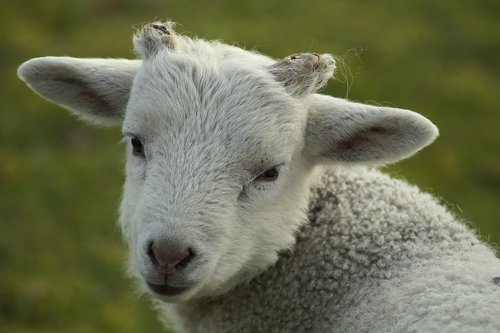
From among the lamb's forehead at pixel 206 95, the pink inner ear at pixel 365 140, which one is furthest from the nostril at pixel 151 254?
the pink inner ear at pixel 365 140

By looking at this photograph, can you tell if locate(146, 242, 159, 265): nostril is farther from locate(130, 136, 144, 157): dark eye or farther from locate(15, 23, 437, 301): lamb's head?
locate(130, 136, 144, 157): dark eye

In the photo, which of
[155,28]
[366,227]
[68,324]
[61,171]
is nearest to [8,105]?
[61,171]

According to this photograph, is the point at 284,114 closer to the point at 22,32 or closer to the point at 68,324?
the point at 68,324

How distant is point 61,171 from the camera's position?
9.12 m

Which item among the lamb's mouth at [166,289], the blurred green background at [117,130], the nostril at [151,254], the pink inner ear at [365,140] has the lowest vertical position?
the blurred green background at [117,130]

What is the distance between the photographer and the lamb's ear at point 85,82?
15.8 feet

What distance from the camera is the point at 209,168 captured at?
13.7 feet

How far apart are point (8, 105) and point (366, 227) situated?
6.32 m

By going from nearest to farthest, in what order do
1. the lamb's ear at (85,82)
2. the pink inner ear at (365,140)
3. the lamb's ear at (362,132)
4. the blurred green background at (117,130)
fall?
the lamb's ear at (362,132), the pink inner ear at (365,140), the lamb's ear at (85,82), the blurred green background at (117,130)

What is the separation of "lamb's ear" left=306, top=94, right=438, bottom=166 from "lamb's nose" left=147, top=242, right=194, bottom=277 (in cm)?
109

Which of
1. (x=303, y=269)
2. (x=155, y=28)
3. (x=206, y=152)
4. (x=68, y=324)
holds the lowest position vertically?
(x=68, y=324)

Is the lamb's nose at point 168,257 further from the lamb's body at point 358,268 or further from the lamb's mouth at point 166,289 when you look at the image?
the lamb's body at point 358,268

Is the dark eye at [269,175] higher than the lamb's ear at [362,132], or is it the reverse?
the lamb's ear at [362,132]

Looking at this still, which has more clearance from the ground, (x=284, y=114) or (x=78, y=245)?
(x=284, y=114)
